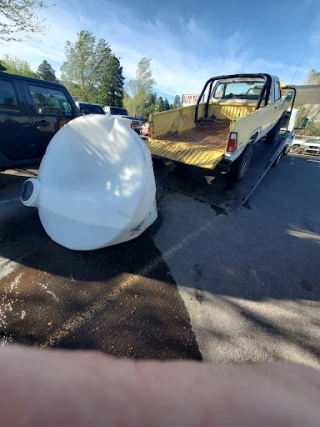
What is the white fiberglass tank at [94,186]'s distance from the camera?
252 cm

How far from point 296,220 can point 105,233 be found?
13.2 ft

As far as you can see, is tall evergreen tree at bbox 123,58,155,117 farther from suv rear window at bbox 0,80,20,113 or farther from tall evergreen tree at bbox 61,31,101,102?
suv rear window at bbox 0,80,20,113

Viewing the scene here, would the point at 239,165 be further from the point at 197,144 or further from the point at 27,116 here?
the point at 27,116

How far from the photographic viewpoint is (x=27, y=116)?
4.01m

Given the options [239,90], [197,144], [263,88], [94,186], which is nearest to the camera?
[94,186]

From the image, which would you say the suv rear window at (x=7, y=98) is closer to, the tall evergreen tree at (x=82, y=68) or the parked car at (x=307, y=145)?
the parked car at (x=307, y=145)

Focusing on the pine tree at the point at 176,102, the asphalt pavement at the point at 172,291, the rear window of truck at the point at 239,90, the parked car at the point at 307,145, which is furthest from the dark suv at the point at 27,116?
the pine tree at the point at 176,102

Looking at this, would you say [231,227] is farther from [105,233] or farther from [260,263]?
[105,233]

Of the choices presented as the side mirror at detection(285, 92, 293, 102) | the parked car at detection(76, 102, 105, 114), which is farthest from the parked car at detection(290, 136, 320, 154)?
the parked car at detection(76, 102, 105, 114)

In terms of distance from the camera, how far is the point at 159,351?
1.73 m

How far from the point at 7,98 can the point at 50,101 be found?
0.92m

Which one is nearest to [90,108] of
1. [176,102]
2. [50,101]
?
[50,101]

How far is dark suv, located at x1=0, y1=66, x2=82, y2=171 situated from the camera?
373 cm

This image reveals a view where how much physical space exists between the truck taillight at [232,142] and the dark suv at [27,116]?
13.1 ft
